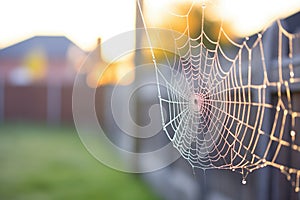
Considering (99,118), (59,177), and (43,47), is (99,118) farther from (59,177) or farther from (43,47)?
(59,177)

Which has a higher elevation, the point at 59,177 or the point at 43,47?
the point at 43,47

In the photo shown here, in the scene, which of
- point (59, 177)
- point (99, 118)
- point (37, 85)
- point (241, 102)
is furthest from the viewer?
point (37, 85)

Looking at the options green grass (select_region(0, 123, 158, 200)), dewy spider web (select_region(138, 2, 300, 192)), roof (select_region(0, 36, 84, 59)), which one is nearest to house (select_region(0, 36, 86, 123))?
roof (select_region(0, 36, 84, 59))

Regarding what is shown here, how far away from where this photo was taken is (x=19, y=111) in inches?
275

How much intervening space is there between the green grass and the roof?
5.62 ft

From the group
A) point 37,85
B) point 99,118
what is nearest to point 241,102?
point 99,118

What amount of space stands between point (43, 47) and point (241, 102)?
5.99m

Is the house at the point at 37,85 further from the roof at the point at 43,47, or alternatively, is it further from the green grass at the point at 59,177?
the green grass at the point at 59,177

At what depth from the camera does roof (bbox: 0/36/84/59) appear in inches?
226

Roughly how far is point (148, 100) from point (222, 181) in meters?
0.91

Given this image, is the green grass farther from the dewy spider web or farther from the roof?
the roof

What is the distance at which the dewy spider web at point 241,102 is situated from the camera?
23.1 inches

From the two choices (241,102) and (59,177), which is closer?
(241,102)

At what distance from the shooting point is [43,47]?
633 cm
